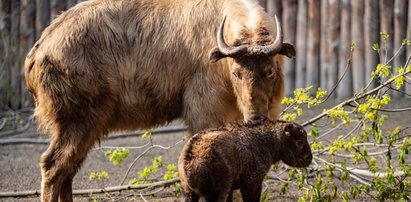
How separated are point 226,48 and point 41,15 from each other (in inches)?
259

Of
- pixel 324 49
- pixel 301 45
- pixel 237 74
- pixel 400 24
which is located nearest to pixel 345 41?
pixel 324 49

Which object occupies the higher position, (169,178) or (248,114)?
(248,114)

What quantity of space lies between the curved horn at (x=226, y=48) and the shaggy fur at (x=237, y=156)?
1.86ft

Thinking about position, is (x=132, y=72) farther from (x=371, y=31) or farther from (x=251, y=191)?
(x=371, y=31)

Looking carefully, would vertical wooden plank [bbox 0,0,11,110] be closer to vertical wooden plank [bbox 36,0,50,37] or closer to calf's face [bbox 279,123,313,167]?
vertical wooden plank [bbox 36,0,50,37]

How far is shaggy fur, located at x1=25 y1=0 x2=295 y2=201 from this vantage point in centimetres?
694

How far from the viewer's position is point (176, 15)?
734cm

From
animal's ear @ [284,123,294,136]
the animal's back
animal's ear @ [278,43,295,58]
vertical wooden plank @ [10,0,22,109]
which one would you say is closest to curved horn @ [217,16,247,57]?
animal's ear @ [278,43,295,58]

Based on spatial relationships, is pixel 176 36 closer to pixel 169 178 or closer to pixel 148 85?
pixel 148 85

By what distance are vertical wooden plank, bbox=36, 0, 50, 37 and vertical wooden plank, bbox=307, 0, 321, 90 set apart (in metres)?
3.75

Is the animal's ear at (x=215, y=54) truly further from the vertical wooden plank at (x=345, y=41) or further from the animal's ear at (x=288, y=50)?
the vertical wooden plank at (x=345, y=41)

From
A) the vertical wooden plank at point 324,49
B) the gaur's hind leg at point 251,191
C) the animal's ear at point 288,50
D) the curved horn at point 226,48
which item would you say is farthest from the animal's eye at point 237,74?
the vertical wooden plank at point 324,49

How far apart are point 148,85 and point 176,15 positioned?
0.64 metres

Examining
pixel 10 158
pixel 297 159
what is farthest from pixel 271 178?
pixel 10 158
